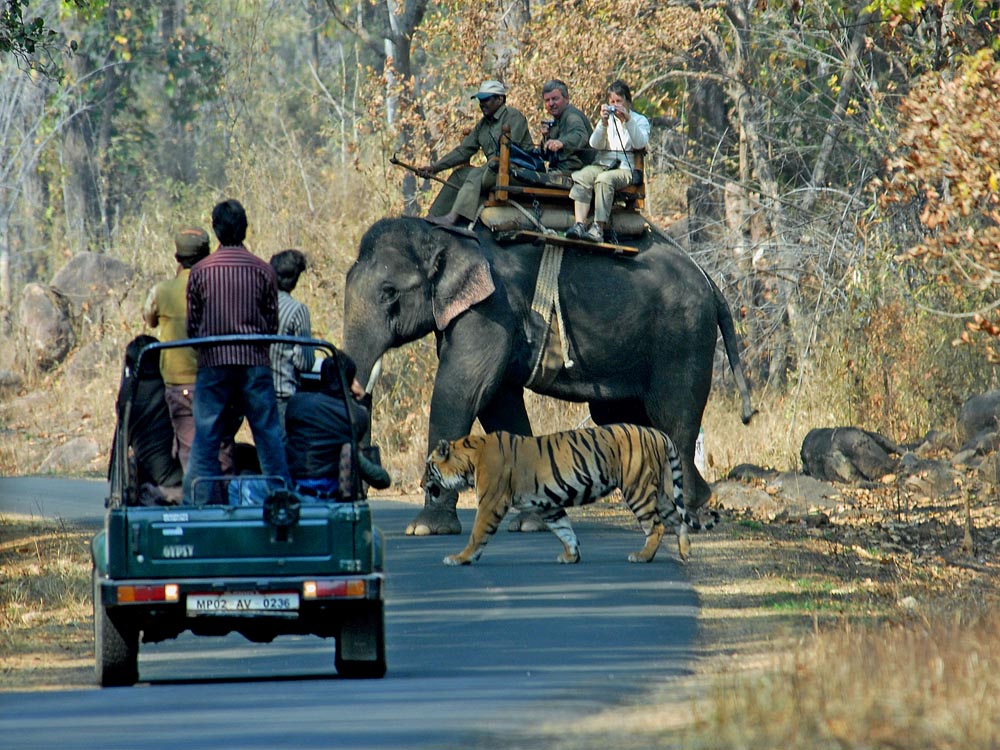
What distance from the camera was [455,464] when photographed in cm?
1491

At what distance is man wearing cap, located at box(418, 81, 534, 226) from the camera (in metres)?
17.9

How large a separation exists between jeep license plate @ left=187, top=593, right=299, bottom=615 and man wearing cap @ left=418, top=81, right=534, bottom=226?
835 cm

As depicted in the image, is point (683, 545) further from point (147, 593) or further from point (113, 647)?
point (147, 593)

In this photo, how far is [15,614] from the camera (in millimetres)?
12891

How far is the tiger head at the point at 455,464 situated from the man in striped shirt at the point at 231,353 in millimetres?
4126

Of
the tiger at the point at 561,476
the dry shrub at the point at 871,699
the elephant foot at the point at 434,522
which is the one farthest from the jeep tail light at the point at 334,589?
the elephant foot at the point at 434,522

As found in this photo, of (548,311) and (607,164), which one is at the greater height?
(607,164)

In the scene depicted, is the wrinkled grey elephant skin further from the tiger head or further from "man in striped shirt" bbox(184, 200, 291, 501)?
"man in striped shirt" bbox(184, 200, 291, 501)

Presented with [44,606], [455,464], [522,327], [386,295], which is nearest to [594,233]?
[522,327]

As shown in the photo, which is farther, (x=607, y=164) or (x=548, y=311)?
(x=607, y=164)

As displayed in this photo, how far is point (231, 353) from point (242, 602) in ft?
4.49

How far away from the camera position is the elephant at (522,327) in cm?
1742

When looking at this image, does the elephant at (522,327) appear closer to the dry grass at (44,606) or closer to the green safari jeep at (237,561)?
the dry grass at (44,606)

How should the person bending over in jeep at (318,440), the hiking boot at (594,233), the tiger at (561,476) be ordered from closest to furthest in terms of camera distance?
1. the person bending over in jeep at (318,440)
2. the tiger at (561,476)
3. the hiking boot at (594,233)
